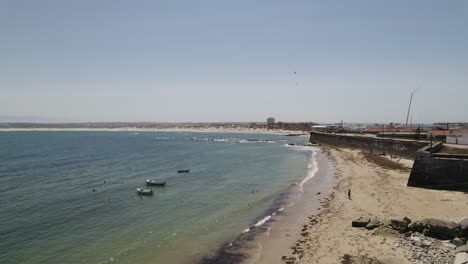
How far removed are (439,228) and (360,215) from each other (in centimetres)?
646

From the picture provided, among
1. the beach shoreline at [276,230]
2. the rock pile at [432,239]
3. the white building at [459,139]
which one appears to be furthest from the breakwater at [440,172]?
the rock pile at [432,239]

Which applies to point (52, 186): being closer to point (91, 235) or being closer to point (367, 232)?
point (91, 235)

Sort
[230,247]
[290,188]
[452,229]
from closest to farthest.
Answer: [452,229] → [230,247] → [290,188]

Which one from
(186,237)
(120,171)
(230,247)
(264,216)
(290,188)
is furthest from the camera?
(120,171)

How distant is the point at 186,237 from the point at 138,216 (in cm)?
654

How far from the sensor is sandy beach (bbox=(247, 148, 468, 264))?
17656 mm

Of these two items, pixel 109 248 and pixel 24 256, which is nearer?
pixel 24 256

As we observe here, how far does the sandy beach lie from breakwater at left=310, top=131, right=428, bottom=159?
10.3m

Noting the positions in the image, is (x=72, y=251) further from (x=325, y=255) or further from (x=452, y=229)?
(x=452, y=229)

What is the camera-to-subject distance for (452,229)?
17.6 metres

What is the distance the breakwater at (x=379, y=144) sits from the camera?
47.4 m

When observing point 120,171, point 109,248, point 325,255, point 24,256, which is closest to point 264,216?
point 325,255

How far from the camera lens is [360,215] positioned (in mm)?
24188

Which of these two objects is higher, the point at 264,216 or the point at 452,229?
the point at 452,229
